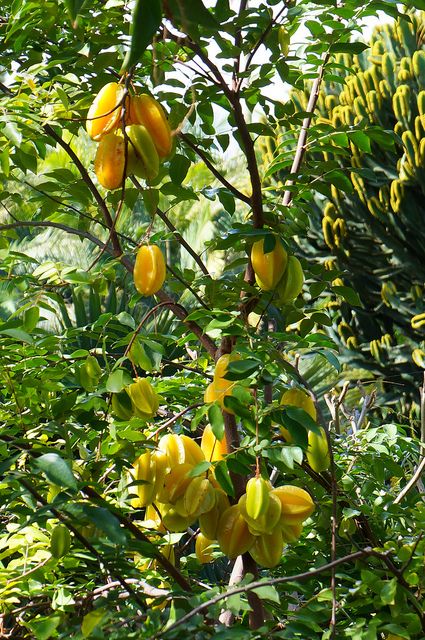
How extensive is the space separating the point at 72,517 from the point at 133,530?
0.32 meters

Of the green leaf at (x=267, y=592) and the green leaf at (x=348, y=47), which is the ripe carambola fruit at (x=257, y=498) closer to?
the green leaf at (x=267, y=592)

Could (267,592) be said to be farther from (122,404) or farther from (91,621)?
(122,404)

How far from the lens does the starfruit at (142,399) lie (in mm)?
1166

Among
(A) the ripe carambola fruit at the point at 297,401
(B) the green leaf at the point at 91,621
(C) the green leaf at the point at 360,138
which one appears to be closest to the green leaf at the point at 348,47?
(C) the green leaf at the point at 360,138

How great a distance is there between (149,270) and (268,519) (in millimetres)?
372

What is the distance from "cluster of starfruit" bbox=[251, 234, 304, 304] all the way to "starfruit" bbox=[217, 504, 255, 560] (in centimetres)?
30

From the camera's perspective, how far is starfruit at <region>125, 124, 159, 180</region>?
960mm

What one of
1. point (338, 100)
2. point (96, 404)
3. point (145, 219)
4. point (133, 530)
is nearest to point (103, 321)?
point (96, 404)

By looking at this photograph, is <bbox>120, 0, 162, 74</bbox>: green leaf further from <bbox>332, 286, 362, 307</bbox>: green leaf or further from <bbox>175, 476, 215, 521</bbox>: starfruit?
<bbox>332, 286, 362, 307</bbox>: green leaf

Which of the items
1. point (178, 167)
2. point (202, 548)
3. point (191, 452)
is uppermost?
point (178, 167)

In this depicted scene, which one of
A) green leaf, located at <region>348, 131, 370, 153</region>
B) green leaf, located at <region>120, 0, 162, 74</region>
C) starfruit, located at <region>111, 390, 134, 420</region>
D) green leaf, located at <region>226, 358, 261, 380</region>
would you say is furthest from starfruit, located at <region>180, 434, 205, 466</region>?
green leaf, located at <region>120, 0, 162, 74</region>

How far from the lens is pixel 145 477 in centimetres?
114

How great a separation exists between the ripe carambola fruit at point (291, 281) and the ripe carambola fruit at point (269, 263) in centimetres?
1

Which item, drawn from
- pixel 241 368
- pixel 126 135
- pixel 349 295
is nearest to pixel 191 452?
pixel 241 368
